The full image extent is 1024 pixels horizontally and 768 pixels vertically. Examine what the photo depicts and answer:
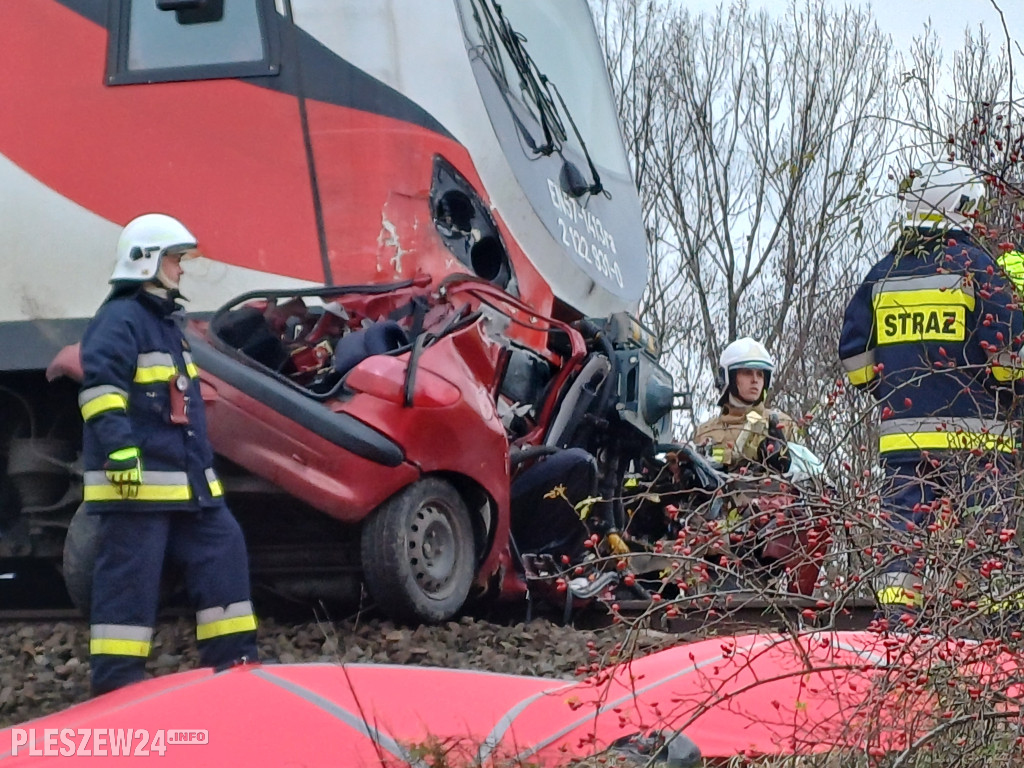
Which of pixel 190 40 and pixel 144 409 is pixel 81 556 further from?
pixel 190 40

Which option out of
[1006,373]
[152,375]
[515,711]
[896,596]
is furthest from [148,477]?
[1006,373]

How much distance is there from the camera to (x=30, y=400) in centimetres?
518

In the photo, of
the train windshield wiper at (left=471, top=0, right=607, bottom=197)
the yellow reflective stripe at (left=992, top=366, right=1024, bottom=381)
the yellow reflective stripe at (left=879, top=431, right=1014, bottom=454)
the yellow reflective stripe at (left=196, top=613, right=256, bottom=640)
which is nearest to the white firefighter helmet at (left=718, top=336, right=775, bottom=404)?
the train windshield wiper at (left=471, top=0, right=607, bottom=197)

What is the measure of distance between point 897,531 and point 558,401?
2856 millimetres

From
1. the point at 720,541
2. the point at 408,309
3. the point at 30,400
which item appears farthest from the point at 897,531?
the point at 30,400

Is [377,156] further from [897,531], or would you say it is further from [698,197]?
[698,197]

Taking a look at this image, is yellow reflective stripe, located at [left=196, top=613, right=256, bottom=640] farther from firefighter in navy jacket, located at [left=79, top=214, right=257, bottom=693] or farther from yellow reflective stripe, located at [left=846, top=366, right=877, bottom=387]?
yellow reflective stripe, located at [left=846, top=366, right=877, bottom=387]

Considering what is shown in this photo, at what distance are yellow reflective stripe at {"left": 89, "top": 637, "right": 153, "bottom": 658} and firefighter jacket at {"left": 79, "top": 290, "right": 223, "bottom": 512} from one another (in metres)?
0.38

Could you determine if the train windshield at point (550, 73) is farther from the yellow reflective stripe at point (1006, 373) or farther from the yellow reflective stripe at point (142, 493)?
the yellow reflective stripe at point (1006, 373)

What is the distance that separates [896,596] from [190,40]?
9.74ft

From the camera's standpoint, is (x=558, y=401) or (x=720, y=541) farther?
(x=558, y=401)

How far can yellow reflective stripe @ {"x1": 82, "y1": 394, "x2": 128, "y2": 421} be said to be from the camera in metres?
4.43

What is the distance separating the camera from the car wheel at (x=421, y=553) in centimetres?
479
